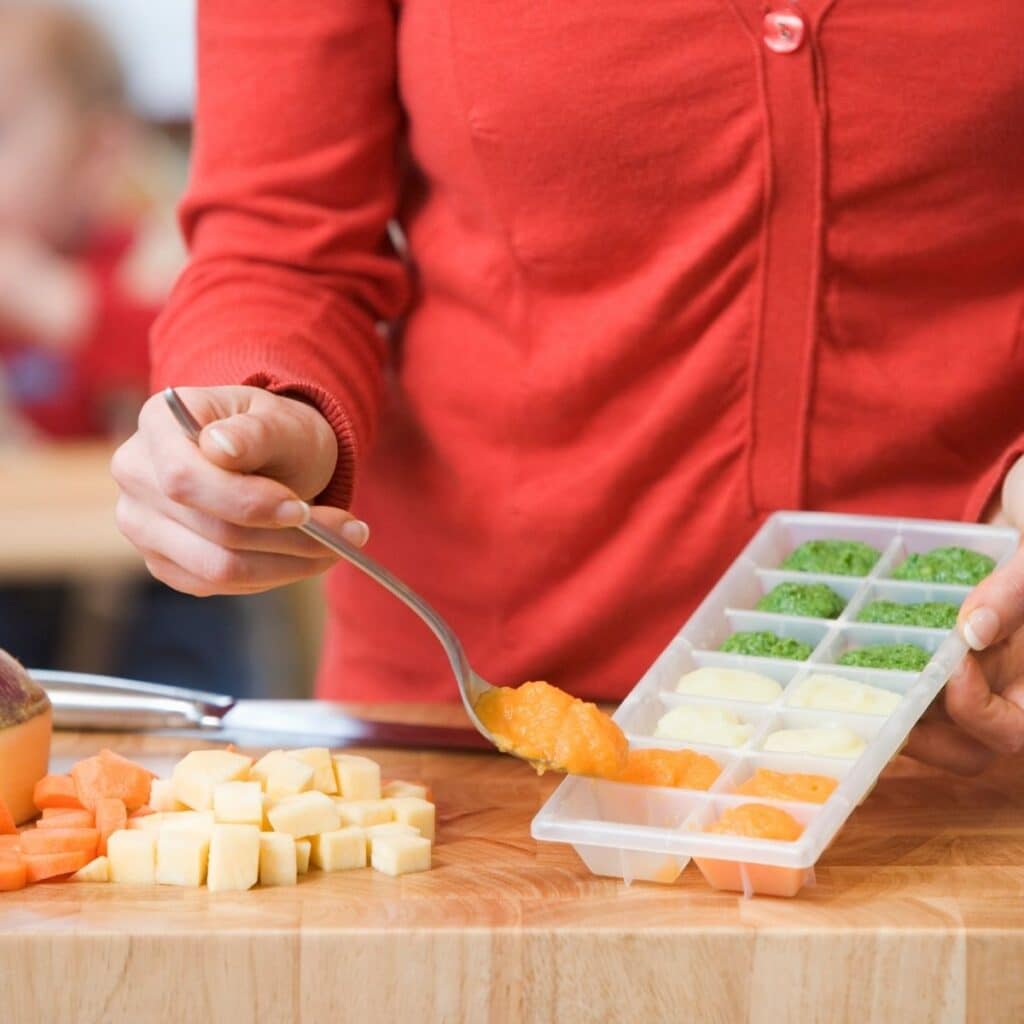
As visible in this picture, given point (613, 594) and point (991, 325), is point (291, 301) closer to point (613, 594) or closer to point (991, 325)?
point (613, 594)

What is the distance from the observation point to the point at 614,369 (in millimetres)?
1400

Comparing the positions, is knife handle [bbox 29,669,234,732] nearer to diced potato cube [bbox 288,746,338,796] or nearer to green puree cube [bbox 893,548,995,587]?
diced potato cube [bbox 288,746,338,796]

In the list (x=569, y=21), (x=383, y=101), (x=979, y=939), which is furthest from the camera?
(x=383, y=101)

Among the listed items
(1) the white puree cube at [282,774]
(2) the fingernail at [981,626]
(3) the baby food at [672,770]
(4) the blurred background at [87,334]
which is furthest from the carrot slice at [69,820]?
(4) the blurred background at [87,334]

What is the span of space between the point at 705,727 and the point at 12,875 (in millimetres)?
445

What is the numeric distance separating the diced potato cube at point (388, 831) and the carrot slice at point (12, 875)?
0.70ft

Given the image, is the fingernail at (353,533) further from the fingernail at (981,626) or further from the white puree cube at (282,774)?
the fingernail at (981,626)

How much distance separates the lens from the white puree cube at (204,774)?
1.15 meters

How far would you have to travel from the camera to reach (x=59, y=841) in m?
1.10

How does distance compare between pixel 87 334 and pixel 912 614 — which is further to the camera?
pixel 87 334

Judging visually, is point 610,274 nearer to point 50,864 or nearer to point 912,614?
point 912,614

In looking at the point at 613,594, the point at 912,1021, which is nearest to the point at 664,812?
Answer: the point at 912,1021

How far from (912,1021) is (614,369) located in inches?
23.0

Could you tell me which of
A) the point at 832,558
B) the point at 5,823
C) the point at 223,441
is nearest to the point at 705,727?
the point at 832,558
